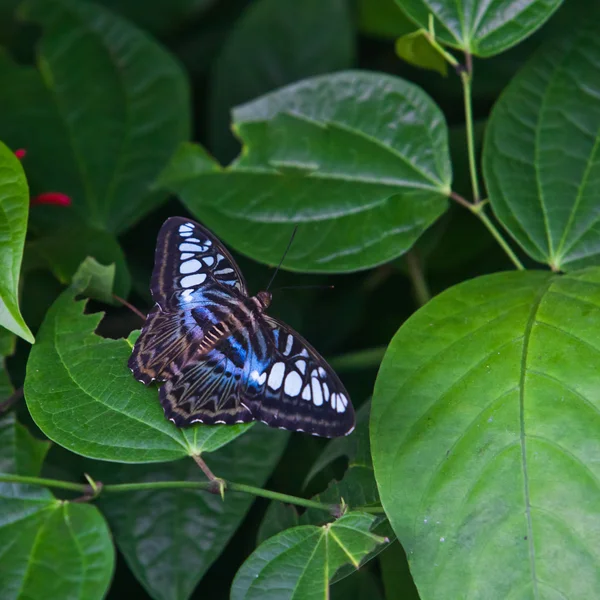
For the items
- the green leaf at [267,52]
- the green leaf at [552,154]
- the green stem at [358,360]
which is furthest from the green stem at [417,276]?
the green leaf at [267,52]

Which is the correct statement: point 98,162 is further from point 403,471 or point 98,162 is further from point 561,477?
point 561,477

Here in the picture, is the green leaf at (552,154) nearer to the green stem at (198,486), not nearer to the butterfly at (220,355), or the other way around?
the butterfly at (220,355)

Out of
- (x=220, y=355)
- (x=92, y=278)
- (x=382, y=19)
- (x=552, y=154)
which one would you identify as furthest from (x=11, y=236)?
(x=382, y=19)

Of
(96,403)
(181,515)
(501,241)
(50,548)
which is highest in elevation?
(501,241)

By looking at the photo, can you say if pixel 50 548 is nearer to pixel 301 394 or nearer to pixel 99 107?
pixel 301 394

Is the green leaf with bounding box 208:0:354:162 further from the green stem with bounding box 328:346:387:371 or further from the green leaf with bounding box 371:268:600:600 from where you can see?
the green leaf with bounding box 371:268:600:600
